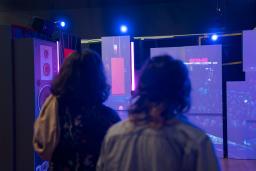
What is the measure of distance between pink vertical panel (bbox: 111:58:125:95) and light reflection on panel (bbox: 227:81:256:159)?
5.23 feet

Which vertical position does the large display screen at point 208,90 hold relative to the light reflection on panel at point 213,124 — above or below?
above

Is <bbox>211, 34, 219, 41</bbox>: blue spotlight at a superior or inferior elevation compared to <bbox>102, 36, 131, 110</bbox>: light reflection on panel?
superior

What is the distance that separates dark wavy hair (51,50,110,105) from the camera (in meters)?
1.69

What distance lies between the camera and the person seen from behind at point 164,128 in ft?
4.01

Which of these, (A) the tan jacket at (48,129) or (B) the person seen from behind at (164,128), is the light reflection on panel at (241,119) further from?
(B) the person seen from behind at (164,128)

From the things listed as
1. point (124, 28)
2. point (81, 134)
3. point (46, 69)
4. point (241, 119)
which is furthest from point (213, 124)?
point (81, 134)

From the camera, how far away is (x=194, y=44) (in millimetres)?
5848

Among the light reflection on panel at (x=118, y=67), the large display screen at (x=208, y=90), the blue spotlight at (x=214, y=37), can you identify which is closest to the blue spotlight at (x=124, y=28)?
the light reflection on panel at (x=118, y=67)


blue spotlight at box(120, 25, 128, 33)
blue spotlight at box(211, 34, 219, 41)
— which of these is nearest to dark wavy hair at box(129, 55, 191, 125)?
blue spotlight at box(211, 34, 219, 41)

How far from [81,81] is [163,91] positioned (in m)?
0.57

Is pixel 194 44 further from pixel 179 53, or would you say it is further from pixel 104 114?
pixel 104 114

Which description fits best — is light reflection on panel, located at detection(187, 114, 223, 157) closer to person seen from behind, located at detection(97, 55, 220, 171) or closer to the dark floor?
the dark floor

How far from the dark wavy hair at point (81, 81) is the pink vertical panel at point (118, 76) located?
370 centimetres

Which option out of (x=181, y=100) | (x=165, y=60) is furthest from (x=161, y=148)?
(x=165, y=60)
